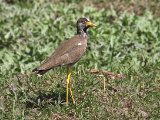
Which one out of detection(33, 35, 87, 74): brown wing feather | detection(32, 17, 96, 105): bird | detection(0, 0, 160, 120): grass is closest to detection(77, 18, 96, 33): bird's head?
detection(32, 17, 96, 105): bird

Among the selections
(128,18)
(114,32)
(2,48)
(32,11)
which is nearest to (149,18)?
(128,18)

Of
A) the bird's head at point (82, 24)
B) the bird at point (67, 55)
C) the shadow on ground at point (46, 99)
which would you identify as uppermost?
the bird's head at point (82, 24)

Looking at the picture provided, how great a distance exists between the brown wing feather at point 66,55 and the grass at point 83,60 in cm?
63

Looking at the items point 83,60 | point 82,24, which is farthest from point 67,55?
point 83,60

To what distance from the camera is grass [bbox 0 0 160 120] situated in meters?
8.23

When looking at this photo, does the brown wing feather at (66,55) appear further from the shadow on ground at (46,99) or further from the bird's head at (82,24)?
the shadow on ground at (46,99)

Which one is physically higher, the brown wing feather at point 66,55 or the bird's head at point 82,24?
the bird's head at point 82,24

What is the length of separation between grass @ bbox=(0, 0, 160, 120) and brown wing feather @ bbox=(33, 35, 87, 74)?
24.7 inches

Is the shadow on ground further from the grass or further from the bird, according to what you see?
the bird

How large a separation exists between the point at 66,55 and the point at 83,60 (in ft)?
9.04

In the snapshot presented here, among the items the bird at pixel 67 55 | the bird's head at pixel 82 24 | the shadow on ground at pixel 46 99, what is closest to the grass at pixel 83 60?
the shadow on ground at pixel 46 99

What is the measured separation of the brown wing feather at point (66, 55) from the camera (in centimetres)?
785

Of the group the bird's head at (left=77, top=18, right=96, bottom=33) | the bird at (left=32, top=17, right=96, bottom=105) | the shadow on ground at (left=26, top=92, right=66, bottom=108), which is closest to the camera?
the bird at (left=32, top=17, right=96, bottom=105)

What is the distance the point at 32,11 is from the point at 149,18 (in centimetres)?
283
